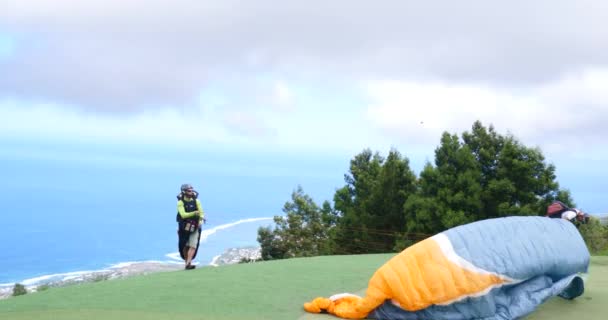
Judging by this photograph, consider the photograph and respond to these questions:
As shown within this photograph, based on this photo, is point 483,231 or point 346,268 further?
point 346,268

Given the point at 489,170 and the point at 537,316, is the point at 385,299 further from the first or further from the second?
the point at 489,170

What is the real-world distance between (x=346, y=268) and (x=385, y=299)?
3.31 metres

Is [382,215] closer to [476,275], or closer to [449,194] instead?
[449,194]

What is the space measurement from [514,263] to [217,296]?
3039mm

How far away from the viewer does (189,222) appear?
902cm

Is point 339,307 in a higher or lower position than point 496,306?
higher

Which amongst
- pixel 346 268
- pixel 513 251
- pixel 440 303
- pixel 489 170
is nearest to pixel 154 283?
pixel 346 268

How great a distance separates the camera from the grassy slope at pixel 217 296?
606cm

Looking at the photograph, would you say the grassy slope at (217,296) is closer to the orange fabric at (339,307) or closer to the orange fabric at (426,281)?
the orange fabric at (339,307)

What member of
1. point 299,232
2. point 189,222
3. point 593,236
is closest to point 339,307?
point 189,222

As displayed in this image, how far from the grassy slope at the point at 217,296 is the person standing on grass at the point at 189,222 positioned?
1.92ft

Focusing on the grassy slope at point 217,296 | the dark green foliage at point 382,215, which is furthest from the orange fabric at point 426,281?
the dark green foliage at point 382,215

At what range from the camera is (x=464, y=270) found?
5.50 m

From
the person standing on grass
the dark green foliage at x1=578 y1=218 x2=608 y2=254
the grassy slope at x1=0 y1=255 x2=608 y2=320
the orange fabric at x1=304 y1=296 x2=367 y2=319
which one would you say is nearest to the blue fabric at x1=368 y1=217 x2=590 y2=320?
the orange fabric at x1=304 y1=296 x2=367 y2=319
